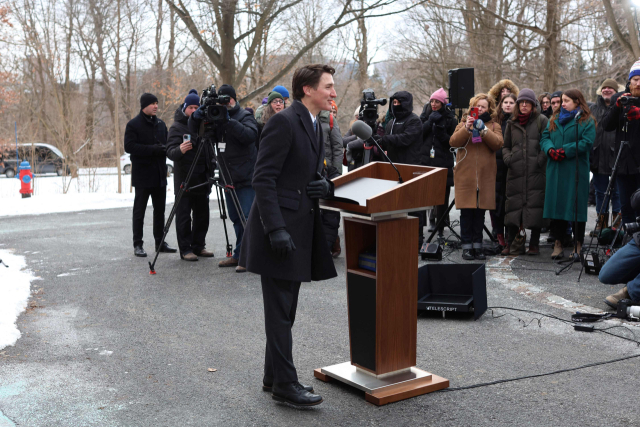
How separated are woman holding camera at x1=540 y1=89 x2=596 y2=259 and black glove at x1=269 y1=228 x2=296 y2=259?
5.34 m

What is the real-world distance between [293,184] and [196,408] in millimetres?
1431

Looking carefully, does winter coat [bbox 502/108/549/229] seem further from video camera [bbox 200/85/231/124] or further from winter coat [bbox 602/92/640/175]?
video camera [bbox 200/85/231/124]

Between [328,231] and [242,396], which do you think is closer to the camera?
[242,396]

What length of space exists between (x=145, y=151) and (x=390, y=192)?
5440 mm

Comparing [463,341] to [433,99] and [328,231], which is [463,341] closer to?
[328,231]

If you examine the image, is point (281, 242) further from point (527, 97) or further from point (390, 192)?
point (527, 97)

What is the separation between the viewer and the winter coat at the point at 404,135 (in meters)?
8.80

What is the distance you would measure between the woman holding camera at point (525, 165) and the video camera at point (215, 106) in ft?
12.0

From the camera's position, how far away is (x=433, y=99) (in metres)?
9.07

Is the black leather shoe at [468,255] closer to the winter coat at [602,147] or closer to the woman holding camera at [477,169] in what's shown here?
the woman holding camera at [477,169]

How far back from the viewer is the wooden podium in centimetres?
386

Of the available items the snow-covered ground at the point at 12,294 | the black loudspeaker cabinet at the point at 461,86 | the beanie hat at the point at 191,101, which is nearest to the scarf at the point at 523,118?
the black loudspeaker cabinet at the point at 461,86

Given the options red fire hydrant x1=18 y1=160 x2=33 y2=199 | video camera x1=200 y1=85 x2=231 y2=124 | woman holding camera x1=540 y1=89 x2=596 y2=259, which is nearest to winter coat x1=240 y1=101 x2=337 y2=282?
video camera x1=200 y1=85 x2=231 y2=124

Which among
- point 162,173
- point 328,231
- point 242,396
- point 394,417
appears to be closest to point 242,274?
point 328,231
